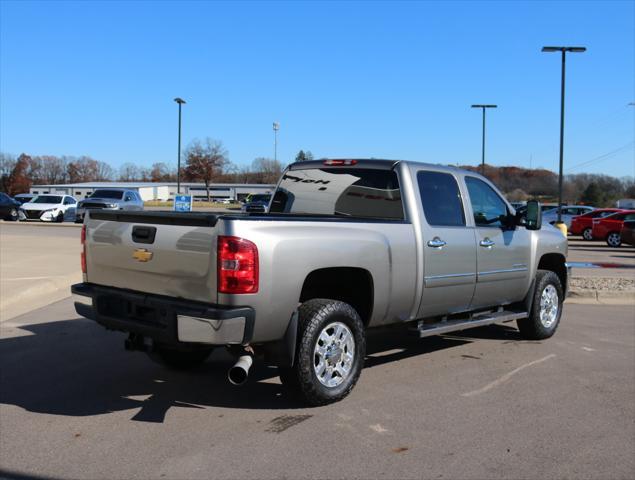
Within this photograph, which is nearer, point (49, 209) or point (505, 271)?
point (505, 271)

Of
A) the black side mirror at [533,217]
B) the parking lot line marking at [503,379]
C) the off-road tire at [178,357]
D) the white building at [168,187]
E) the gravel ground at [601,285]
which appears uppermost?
the white building at [168,187]

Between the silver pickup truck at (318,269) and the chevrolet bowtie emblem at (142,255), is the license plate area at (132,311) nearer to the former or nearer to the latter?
the silver pickup truck at (318,269)

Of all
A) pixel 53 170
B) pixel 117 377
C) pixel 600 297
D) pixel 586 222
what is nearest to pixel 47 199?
pixel 586 222

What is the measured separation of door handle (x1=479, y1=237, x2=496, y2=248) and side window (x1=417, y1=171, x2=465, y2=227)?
0.99 ft

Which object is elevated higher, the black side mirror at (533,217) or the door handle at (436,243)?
Result: the black side mirror at (533,217)

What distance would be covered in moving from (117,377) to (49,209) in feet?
95.7

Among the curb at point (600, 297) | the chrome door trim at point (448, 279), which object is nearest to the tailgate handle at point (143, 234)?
the chrome door trim at point (448, 279)

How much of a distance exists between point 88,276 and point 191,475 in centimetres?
235

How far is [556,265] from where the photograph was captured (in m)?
8.01

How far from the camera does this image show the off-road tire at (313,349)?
4.68 m

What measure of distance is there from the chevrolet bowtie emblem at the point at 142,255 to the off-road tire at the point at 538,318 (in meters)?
4.51

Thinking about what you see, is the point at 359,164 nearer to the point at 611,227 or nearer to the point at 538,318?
the point at 538,318

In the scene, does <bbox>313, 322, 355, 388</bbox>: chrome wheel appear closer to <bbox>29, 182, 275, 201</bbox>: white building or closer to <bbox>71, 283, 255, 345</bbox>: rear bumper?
<bbox>71, 283, 255, 345</bbox>: rear bumper

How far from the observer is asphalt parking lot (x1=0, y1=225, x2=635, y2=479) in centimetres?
386
